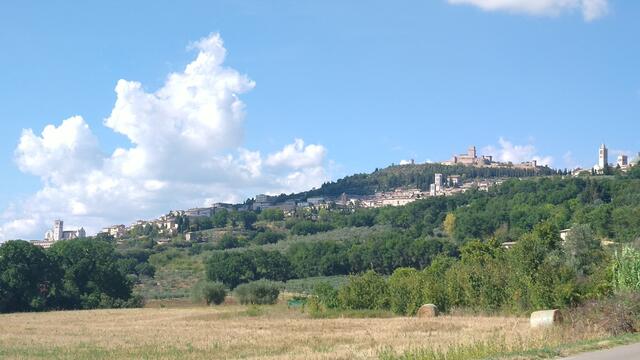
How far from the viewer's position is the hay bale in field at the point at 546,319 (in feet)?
112

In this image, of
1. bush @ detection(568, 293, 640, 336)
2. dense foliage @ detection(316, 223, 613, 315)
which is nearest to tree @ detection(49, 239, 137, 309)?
dense foliage @ detection(316, 223, 613, 315)

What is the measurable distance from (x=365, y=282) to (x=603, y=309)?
3656 cm

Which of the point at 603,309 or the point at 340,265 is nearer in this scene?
the point at 603,309

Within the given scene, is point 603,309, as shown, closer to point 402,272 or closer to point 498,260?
point 498,260

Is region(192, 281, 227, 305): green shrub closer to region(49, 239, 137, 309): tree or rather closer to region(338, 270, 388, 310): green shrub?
region(49, 239, 137, 309): tree

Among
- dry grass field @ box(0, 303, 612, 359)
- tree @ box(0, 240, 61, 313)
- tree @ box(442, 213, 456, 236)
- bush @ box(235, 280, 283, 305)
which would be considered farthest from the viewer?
tree @ box(442, 213, 456, 236)

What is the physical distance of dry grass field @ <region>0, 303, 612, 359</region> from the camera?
103 ft

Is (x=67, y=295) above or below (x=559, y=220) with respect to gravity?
below

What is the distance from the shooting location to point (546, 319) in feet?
114

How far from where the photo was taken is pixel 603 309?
30.2 metres

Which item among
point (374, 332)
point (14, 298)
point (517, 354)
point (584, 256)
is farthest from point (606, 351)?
point (14, 298)

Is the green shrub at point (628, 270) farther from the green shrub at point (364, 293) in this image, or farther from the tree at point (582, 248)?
the tree at point (582, 248)

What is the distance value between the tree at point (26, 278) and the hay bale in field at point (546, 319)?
2697 inches

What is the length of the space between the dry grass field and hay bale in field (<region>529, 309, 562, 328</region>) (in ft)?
3.05
